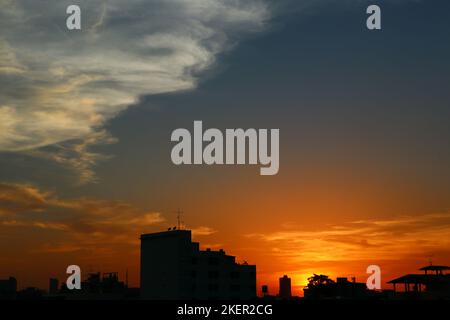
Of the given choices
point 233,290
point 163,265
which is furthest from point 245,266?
point 163,265

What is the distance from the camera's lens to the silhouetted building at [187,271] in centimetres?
16138

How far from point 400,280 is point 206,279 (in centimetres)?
4557

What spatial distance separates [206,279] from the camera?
165 meters

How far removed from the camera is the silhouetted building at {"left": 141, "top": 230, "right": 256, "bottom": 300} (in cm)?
16138

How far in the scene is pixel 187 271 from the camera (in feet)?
531
